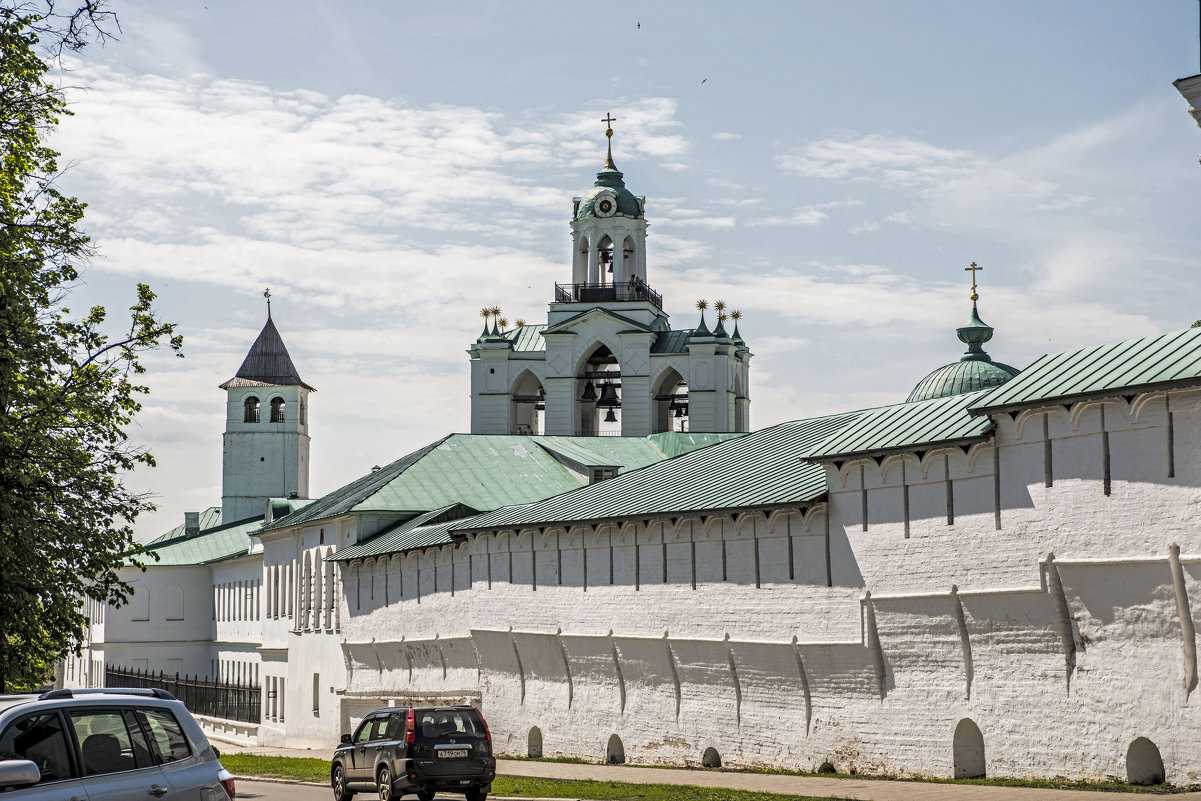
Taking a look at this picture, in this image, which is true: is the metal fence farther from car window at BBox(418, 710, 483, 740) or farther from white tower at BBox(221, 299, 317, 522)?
car window at BBox(418, 710, 483, 740)

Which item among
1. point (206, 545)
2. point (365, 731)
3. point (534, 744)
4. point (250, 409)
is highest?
point (250, 409)

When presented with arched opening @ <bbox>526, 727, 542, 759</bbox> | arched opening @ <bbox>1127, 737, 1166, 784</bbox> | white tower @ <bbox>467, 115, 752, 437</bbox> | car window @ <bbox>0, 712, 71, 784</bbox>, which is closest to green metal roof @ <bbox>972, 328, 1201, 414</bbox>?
arched opening @ <bbox>1127, 737, 1166, 784</bbox>

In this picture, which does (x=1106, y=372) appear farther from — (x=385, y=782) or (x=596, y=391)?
(x=596, y=391)

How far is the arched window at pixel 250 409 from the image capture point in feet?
340

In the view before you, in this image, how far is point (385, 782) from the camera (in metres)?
22.6

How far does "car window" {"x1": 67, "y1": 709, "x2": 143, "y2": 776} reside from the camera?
11.3m

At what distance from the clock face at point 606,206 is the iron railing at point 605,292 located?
408 centimetres

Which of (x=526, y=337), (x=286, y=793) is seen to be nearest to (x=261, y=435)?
(x=526, y=337)

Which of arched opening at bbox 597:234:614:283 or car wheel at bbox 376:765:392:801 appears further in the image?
arched opening at bbox 597:234:614:283

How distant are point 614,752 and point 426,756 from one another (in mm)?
10236

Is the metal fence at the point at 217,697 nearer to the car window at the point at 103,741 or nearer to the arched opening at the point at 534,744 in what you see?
the arched opening at the point at 534,744

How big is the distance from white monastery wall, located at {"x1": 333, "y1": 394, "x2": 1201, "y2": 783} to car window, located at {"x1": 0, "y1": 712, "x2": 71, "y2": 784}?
42.2 feet

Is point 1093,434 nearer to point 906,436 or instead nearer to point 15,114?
point 906,436

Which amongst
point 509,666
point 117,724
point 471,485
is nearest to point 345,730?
point 471,485
